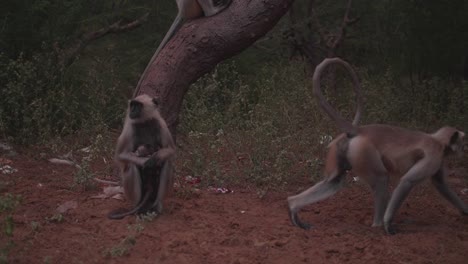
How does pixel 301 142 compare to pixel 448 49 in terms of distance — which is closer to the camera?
pixel 301 142

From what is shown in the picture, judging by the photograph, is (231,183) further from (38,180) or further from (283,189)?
(38,180)

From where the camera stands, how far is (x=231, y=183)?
6930 mm

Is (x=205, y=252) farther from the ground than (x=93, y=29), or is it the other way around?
(x=93, y=29)

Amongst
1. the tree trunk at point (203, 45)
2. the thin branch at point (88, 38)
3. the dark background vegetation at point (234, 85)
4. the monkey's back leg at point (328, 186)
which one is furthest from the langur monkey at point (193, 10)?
the thin branch at point (88, 38)

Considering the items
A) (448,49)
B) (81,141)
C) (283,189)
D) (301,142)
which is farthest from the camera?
(448,49)

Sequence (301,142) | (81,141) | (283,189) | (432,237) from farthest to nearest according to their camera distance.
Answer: (81,141) → (301,142) → (283,189) → (432,237)

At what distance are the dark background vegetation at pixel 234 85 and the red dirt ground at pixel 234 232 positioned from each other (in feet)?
2.21

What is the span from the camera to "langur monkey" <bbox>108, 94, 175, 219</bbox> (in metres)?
5.88

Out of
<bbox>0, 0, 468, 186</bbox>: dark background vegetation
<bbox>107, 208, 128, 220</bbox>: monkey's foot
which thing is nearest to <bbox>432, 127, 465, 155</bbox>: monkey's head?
<bbox>0, 0, 468, 186</bbox>: dark background vegetation

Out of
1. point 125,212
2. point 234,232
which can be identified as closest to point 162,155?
point 125,212

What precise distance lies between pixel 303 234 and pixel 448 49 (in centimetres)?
595

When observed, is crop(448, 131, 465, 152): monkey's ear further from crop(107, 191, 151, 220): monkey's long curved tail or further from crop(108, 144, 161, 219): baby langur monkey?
crop(107, 191, 151, 220): monkey's long curved tail

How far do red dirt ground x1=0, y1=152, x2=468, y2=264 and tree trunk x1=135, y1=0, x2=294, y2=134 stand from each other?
3.44 feet

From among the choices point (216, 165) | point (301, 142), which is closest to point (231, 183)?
point (216, 165)
